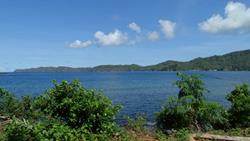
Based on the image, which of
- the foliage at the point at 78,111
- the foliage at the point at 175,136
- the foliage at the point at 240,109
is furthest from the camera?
the foliage at the point at 240,109

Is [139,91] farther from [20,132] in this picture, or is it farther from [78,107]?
[20,132]

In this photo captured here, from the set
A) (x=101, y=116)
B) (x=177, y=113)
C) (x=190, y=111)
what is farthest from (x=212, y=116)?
(x=101, y=116)

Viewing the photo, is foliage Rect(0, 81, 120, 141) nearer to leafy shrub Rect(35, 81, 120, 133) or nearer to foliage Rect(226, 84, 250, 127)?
leafy shrub Rect(35, 81, 120, 133)

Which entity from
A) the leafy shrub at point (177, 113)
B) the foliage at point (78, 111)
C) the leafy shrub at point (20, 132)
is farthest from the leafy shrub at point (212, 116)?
the leafy shrub at point (20, 132)

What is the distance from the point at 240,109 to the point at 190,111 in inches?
96.0

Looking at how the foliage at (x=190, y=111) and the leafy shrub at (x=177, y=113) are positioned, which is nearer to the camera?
the leafy shrub at (x=177, y=113)

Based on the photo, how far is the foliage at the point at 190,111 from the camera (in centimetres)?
1489

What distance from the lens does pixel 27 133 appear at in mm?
9406

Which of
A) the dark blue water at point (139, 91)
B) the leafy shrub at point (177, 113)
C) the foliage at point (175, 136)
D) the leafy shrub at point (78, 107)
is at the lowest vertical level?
the dark blue water at point (139, 91)

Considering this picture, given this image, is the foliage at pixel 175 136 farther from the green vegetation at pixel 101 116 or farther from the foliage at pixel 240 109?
the foliage at pixel 240 109

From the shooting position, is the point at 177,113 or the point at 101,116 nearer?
the point at 101,116

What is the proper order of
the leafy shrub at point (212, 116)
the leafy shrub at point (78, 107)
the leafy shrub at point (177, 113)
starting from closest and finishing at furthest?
the leafy shrub at point (78, 107) < the leafy shrub at point (177, 113) < the leafy shrub at point (212, 116)

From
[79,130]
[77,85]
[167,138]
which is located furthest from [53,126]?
[167,138]

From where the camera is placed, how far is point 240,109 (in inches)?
626
